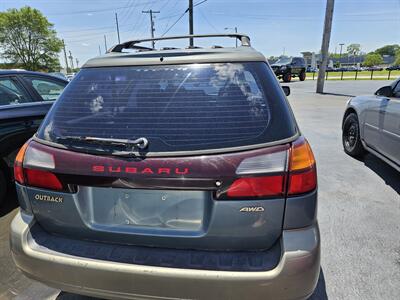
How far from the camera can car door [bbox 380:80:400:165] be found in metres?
3.69

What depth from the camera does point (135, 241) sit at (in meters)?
1.67

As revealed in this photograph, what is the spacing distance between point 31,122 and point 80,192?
2.62m

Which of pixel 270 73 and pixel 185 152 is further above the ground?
pixel 270 73

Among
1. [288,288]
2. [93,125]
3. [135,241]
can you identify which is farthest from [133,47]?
[288,288]

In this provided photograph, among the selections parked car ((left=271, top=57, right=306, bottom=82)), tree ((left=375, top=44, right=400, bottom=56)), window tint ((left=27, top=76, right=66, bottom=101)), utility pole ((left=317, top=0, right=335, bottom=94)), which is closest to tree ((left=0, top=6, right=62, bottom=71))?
parked car ((left=271, top=57, right=306, bottom=82))

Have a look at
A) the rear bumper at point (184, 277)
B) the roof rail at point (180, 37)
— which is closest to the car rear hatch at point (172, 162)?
the rear bumper at point (184, 277)

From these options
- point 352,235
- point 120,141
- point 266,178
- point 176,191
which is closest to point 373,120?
point 352,235

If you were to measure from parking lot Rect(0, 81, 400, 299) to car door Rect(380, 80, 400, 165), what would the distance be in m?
0.51

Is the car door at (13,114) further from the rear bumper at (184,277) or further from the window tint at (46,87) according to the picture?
the rear bumper at (184,277)

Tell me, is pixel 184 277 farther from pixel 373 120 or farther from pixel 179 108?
pixel 373 120

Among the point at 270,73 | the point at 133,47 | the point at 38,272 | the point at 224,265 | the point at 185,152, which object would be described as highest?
the point at 133,47

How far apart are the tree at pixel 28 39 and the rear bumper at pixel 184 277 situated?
200ft

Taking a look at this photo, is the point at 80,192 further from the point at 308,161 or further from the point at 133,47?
the point at 133,47

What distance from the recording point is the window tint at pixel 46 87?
4.30 meters
